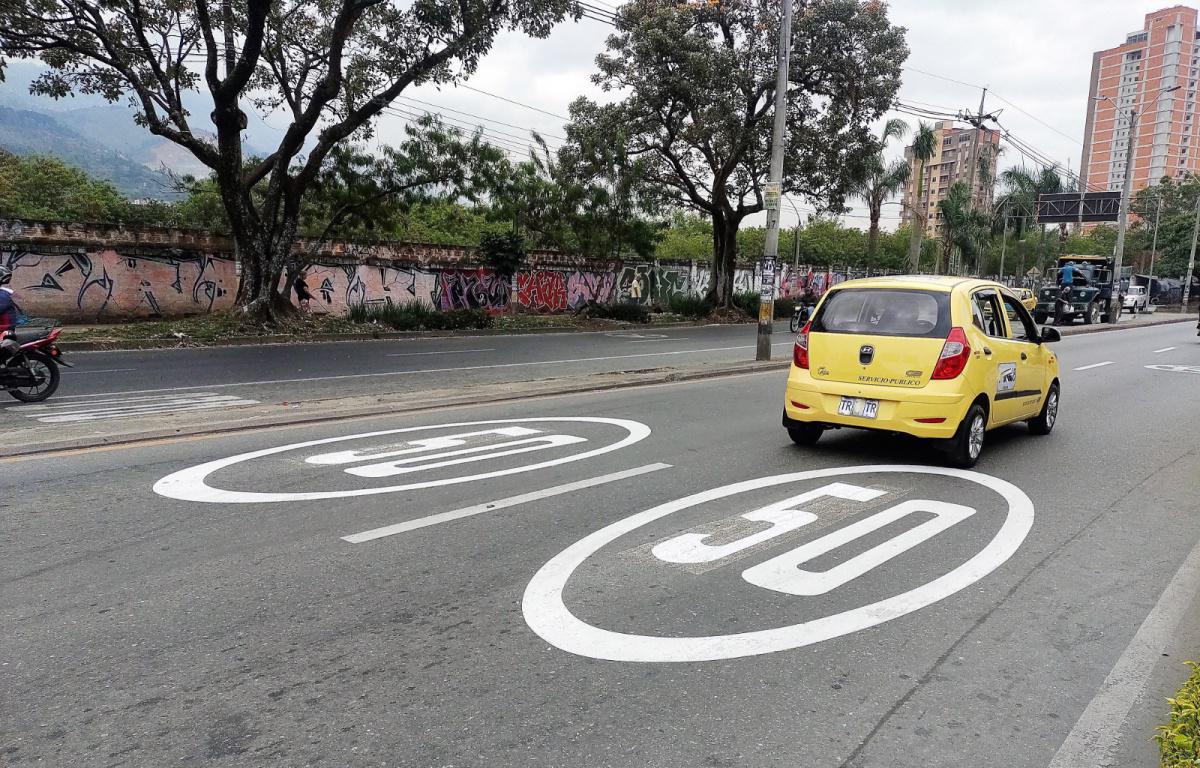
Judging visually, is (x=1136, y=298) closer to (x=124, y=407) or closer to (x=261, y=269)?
(x=261, y=269)

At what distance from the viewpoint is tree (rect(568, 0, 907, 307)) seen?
27.3 m

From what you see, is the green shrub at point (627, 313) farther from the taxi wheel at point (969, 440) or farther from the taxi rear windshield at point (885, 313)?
the taxi wheel at point (969, 440)

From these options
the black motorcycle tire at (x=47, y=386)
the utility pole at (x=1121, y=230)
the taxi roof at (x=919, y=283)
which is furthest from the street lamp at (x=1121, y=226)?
the black motorcycle tire at (x=47, y=386)

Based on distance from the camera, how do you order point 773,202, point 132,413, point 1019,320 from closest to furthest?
point 1019,320 → point 132,413 → point 773,202

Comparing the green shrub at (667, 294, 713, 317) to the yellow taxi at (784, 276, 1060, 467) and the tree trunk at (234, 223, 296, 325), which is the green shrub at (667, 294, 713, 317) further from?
the yellow taxi at (784, 276, 1060, 467)

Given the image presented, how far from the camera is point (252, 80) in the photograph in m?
21.8

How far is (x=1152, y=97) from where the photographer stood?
458 ft

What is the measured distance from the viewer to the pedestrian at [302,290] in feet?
82.1

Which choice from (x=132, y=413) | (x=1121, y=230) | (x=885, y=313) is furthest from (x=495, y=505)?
(x=1121, y=230)

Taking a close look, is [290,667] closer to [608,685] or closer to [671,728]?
[608,685]

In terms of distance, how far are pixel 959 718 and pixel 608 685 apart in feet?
4.51

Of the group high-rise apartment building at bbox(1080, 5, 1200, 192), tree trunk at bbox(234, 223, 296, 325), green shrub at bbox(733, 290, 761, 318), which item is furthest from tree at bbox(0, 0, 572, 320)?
high-rise apartment building at bbox(1080, 5, 1200, 192)

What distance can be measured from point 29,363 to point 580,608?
9351mm

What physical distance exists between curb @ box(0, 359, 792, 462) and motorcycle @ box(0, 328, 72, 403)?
3.31 meters
